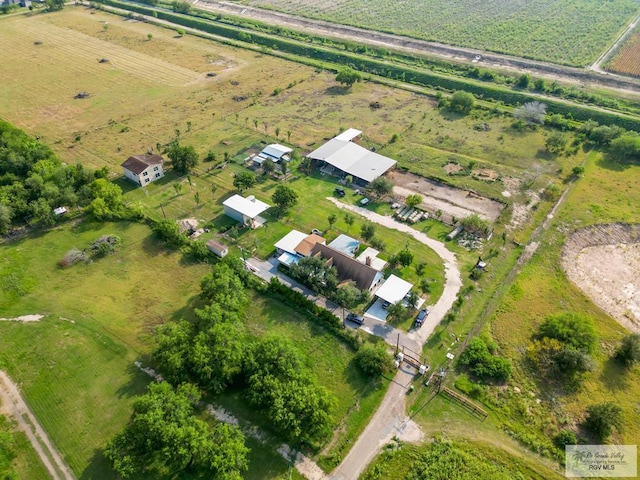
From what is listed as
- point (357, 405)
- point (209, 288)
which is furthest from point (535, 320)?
point (209, 288)

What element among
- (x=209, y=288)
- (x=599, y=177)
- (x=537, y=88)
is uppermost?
(x=537, y=88)

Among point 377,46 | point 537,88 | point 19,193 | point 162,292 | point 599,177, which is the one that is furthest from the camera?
point 377,46

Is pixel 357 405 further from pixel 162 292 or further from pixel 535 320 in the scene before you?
pixel 162 292

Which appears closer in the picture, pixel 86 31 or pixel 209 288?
pixel 209 288

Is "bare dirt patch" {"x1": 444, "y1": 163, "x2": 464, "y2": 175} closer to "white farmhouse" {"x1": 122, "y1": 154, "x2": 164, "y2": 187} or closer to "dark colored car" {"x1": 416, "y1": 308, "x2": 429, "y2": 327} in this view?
"dark colored car" {"x1": 416, "y1": 308, "x2": 429, "y2": 327}

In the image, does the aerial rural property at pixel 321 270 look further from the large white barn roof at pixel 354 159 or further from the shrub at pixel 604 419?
the large white barn roof at pixel 354 159

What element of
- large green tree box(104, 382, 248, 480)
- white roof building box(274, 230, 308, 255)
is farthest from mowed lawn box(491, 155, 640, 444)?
large green tree box(104, 382, 248, 480)

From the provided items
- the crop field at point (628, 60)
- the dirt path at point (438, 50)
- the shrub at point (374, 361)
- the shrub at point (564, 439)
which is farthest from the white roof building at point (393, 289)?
the crop field at point (628, 60)
